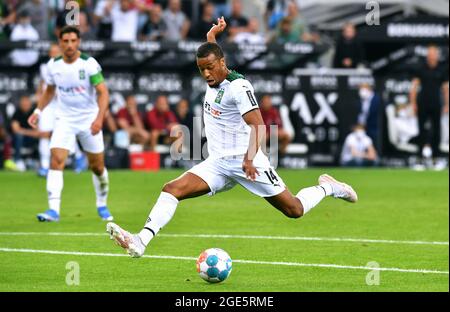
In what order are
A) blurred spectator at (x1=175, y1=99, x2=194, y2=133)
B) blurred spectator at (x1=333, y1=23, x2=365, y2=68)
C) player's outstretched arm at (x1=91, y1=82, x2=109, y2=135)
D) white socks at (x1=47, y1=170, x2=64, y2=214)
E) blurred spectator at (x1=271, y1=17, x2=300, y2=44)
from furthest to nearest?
blurred spectator at (x1=271, y1=17, x2=300, y2=44)
blurred spectator at (x1=333, y1=23, x2=365, y2=68)
blurred spectator at (x1=175, y1=99, x2=194, y2=133)
white socks at (x1=47, y1=170, x2=64, y2=214)
player's outstretched arm at (x1=91, y1=82, x2=109, y2=135)

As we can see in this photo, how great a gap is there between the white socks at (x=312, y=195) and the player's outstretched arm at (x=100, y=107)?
4011 mm

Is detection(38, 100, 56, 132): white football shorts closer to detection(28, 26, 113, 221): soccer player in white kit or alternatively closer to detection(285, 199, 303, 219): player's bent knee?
detection(28, 26, 113, 221): soccer player in white kit

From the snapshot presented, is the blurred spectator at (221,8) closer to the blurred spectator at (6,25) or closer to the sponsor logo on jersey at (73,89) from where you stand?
the blurred spectator at (6,25)

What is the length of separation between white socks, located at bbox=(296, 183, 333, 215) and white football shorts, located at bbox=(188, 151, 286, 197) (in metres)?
0.48

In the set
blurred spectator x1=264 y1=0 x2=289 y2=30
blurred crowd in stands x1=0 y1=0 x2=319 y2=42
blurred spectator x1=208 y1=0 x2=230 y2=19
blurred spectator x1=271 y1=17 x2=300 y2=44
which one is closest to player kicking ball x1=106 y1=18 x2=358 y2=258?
blurred crowd in stands x1=0 y1=0 x2=319 y2=42

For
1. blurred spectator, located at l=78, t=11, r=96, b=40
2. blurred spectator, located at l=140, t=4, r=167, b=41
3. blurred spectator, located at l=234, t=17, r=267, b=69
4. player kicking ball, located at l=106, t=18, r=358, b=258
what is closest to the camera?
player kicking ball, located at l=106, t=18, r=358, b=258

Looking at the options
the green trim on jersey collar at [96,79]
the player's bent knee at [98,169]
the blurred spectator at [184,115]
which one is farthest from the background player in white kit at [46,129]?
the green trim on jersey collar at [96,79]

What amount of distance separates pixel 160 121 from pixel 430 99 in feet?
21.5

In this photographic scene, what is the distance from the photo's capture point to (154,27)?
30578 millimetres

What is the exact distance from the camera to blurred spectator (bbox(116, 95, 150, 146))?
28.4 m

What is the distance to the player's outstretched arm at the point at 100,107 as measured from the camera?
54.9 ft

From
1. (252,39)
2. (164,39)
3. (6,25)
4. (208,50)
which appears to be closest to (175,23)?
(164,39)

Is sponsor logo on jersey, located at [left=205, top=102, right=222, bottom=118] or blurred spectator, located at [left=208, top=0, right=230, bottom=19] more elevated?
blurred spectator, located at [left=208, top=0, right=230, bottom=19]
